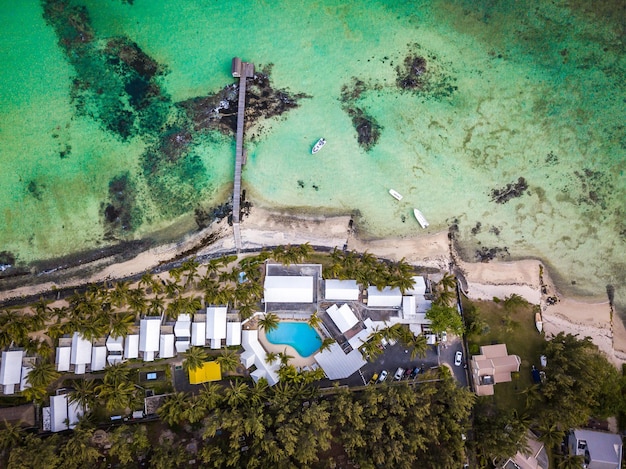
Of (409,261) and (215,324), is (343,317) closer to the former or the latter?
(409,261)

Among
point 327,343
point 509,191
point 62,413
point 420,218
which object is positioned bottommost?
point 62,413

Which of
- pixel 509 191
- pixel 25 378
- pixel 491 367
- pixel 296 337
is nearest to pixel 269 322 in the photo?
pixel 296 337

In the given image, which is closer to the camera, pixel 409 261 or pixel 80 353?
pixel 80 353

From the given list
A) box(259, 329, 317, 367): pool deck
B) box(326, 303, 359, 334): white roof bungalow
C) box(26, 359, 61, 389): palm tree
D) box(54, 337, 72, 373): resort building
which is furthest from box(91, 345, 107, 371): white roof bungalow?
box(326, 303, 359, 334): white roof bungalow

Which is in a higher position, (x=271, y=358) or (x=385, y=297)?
(x=385, y=297)

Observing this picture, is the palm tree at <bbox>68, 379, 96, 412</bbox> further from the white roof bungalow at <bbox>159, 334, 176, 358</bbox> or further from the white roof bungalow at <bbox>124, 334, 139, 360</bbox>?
the white roof bungalow at <bbox>159, 334, 176, 358</bbox>

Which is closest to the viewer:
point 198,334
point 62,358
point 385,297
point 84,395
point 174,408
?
point 174,408
